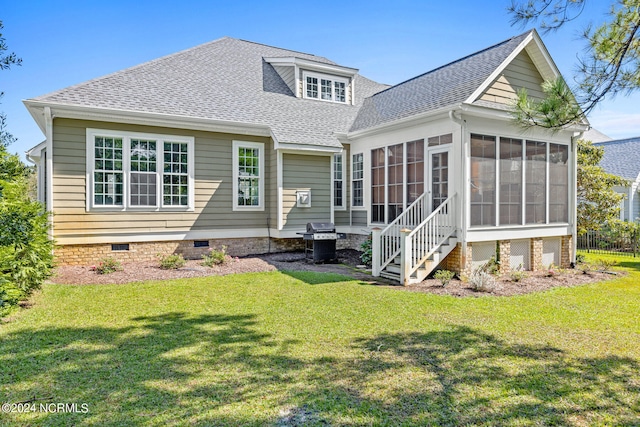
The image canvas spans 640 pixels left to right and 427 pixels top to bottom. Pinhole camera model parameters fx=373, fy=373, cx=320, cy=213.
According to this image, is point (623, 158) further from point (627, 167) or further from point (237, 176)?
point (237, 176)

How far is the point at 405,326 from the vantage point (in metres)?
5.57

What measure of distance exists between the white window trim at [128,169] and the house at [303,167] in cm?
3

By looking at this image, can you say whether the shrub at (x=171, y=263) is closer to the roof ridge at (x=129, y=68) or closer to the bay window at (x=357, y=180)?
the roof ridge at (x=129, y=68)

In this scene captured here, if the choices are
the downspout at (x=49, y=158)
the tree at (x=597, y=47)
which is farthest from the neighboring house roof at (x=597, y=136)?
the downspout at (x=49, y=158)

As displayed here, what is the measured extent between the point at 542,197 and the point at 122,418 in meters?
11.0

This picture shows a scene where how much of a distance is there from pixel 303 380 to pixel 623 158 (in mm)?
26356

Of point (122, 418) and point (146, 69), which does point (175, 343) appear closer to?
point (122, 418)

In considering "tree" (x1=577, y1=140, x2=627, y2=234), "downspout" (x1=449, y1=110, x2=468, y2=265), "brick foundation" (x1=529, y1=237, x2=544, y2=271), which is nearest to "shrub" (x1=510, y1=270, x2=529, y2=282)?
"downspout" (x1=449, y1=110, x2=468, y2=265)

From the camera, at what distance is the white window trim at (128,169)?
386 inches

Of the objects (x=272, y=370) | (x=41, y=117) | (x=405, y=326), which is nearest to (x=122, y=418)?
(x=272, y=370)

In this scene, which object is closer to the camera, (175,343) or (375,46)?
(175,343)

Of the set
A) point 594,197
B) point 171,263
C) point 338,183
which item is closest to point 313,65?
point 338,183

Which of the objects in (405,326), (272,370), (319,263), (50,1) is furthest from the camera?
(319,263)

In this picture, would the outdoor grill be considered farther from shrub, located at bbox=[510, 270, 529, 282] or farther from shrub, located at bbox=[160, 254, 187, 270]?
shrub, located at bbox=[510, 270, 529, 282]
